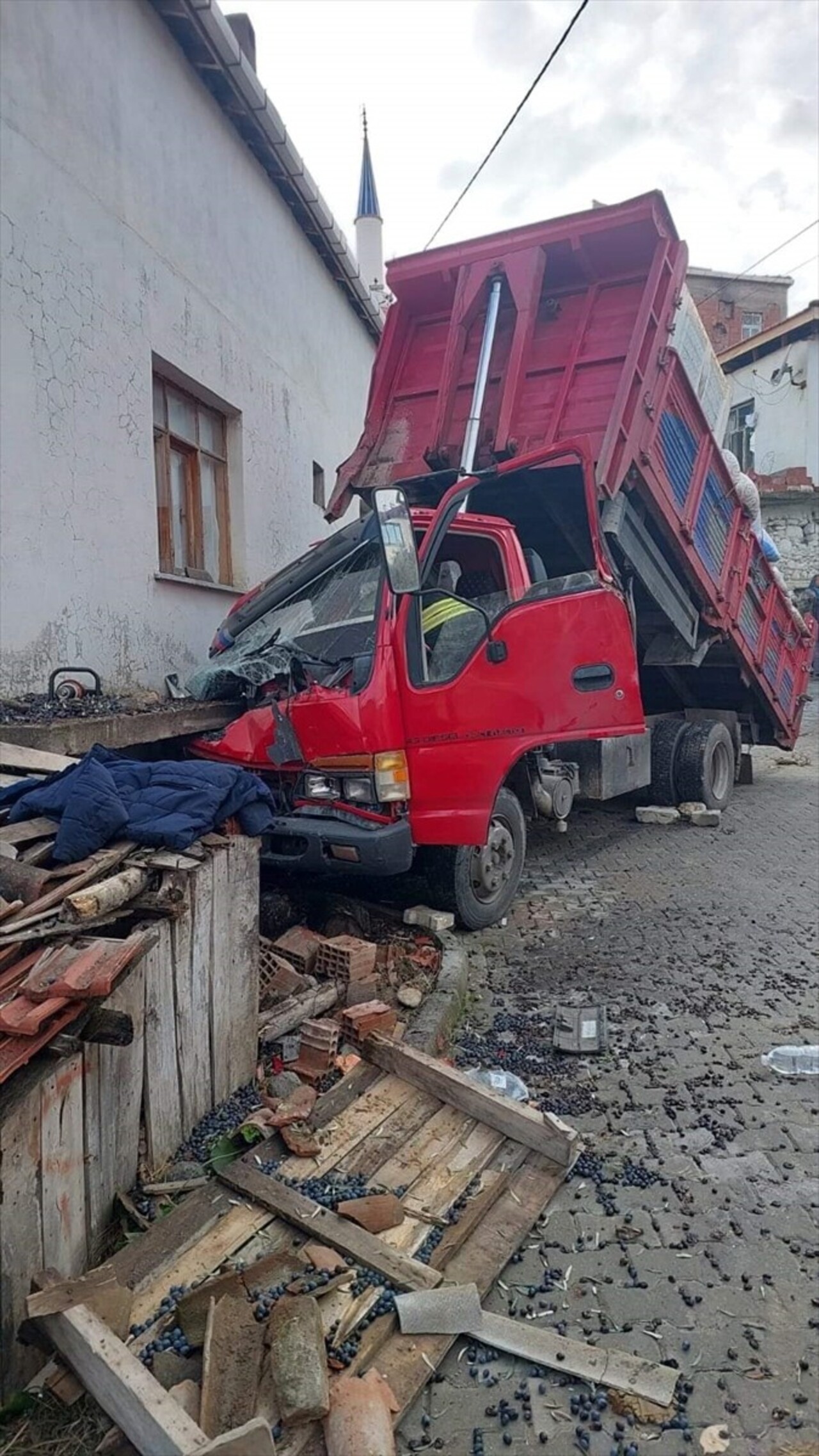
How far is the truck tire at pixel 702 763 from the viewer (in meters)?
7.95

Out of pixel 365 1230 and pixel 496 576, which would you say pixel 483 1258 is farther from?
pixel 496 576

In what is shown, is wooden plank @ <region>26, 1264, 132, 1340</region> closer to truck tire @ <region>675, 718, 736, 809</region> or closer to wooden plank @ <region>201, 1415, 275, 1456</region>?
wooden plank @ <region>201, 1415, 275, 1456</region>

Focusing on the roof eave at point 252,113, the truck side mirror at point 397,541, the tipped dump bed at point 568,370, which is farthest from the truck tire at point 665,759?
the roof eave at point 252,113

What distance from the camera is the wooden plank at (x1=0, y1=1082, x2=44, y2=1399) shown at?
1891 mm

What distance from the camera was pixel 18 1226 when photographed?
1.96m

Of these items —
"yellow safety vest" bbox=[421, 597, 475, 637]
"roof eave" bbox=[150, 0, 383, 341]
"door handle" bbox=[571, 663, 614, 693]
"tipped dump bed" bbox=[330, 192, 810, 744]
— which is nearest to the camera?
"yellow safety vest" bbox=[421, 597, 475, 637]

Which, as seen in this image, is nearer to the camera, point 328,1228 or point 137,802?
point 328,1228

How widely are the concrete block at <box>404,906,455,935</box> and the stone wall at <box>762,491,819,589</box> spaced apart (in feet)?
55.9

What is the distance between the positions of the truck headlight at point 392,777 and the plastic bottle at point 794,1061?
2033mm

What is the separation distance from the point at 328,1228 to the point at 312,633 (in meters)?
3.19

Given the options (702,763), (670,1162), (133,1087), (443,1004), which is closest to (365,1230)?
(133,1087)

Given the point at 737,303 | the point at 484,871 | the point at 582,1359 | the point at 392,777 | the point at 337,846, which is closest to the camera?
the point at 582,1359

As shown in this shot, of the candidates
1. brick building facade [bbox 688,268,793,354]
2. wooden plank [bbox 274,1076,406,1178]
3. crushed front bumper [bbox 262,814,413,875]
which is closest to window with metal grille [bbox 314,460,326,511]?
crushed front bumper [bbox 262,814,413,875]

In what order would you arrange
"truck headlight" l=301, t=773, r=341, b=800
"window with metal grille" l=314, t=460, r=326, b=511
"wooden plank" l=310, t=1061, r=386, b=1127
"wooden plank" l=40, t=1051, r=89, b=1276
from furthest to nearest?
"window with metal grille" l=314, t=460, r=326, b=511
"truck headlight" l=301, t=773, r=341, b=800
"wooden plank" l=310, t=1061, r=386, b=1127
"wooden plank" l=40, t=1051, r=89, b=1276
